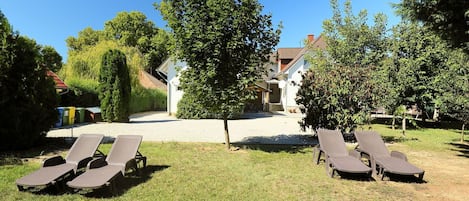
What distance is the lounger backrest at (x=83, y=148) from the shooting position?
6727mm

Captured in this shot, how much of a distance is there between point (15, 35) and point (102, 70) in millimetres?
8657

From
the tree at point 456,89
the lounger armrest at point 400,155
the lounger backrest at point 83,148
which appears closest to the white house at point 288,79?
the tree at point 456,89

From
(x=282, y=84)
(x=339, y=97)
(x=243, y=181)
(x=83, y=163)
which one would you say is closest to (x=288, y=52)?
(x=282, y=84)

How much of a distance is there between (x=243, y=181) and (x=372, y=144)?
410cm

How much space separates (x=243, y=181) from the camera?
6555 millimetres

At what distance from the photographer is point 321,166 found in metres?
8.12

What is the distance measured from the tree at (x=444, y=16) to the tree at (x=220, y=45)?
13.9ft

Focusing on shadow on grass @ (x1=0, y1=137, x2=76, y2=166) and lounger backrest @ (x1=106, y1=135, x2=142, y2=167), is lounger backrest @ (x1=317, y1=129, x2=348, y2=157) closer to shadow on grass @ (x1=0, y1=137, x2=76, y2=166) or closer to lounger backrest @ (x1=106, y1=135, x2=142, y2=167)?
lounger backrest @ (x1=106, y1=135, x2=142, y2=167)

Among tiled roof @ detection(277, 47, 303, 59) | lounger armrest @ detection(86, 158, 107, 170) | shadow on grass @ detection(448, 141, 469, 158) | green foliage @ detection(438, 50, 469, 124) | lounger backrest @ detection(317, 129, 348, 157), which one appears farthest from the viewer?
tiled roof @ detection(277, 47, 303, 59)

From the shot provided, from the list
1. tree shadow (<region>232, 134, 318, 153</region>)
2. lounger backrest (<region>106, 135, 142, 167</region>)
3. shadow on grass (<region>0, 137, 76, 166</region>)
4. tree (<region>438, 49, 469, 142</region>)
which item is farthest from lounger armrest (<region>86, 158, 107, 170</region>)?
tree (<region>438, 49, 469, 142</region>)

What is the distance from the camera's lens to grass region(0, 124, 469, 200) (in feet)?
18.4

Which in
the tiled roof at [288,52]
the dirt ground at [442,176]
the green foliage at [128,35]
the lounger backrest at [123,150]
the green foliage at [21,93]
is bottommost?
the dirt ground at [442,176]

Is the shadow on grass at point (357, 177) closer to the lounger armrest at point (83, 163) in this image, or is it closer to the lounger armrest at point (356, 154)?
the lounger armrest at point (356, 154)

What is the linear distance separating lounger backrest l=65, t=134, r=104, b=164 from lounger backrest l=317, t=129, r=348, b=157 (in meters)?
5.98
